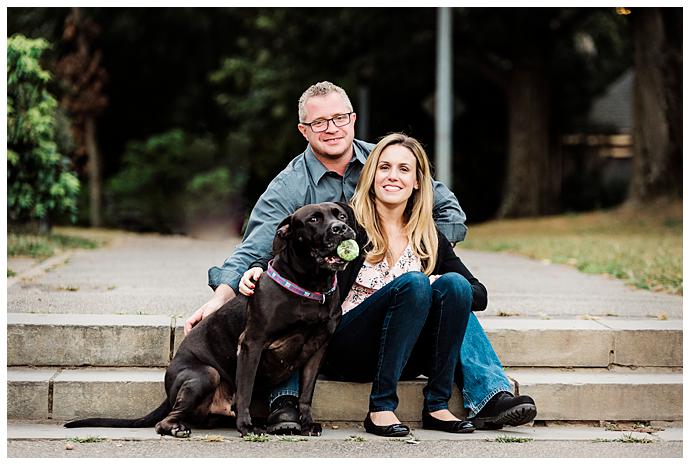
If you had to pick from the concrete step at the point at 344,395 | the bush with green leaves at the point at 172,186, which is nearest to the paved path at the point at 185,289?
the concrete step at the point at 344,395

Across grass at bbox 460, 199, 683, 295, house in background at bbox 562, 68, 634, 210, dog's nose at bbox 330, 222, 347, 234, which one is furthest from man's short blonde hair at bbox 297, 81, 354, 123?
house in background at bbox 562, 68, 634, 210

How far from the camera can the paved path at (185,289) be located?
257 inches

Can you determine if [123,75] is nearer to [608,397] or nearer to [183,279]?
[183,279]

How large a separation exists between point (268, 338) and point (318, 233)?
1.82ft

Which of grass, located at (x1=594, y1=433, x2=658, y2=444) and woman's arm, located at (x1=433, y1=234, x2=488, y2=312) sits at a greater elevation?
woman's arm, located at (x1=433, y1=234, x2=488, y2=312)

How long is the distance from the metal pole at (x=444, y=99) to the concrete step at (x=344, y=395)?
1093 cm

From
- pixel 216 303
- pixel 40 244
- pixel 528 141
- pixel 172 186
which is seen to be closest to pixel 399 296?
pixel 216 303

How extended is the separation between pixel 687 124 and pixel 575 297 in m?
2.54

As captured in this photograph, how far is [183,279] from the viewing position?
8.43 meters

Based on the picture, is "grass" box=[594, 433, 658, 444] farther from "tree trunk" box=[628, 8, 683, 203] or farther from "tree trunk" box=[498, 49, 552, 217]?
"tree trunk" box=[498, 49, 552, 217]

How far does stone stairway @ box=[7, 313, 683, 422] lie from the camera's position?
16.9 ft

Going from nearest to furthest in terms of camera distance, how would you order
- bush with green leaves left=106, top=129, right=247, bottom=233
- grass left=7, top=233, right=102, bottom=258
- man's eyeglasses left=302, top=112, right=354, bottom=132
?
man's eyeglasses left=302, top=112, right=354, bottom=132 < grass left=7, top=233, right=102, bottom=258 < bush with green leaves left=106, top=129, right=247, bottom=233

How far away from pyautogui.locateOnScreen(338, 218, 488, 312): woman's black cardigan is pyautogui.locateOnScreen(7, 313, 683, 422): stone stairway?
54 cm

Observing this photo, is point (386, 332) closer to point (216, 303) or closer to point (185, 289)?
point (216, 303)
